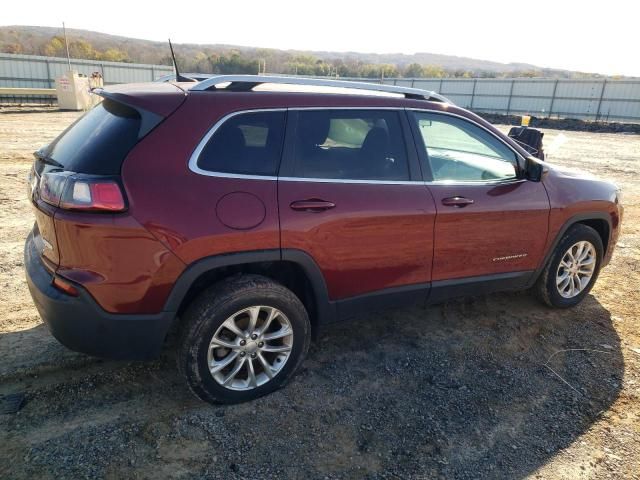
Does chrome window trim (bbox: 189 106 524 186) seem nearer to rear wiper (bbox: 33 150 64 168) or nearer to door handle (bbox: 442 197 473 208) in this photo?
door handle (bbox: 442 197 473 208)

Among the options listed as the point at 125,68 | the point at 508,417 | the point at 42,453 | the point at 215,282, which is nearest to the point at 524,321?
the point at 508,417

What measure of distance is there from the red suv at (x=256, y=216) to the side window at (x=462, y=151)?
0.05ft

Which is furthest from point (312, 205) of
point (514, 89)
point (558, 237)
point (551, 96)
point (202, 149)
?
point (514, 89)

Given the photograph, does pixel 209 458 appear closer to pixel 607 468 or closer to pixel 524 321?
pixel 607 468

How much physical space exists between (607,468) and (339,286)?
177 cm

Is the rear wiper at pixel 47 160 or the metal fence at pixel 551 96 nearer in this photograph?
the rear wiper at pixel 47 160

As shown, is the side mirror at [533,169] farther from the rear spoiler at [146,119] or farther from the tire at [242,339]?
the rear spoiler at [146,119]

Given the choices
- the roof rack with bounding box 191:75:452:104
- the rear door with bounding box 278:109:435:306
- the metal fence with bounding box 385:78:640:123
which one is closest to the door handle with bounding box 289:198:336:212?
the rear door with bounding box 278:109:435:306

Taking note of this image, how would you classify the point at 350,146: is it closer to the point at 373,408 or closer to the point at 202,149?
the point at 202,149

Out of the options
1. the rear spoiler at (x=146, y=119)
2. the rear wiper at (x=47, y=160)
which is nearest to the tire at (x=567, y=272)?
the rear spoiler at (x=146, y=119)

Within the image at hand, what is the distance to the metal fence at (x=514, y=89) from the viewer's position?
30.6 meters

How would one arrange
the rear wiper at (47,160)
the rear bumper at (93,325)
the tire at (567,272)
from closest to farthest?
the rear bumper at (93,325) < the rear wiper at (47,160) < the tire at (567,272)

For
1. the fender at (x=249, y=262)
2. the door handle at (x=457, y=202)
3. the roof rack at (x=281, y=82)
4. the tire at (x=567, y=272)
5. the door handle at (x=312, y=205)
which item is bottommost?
the tire at (x=567, y=272)

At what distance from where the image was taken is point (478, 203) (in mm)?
3383
